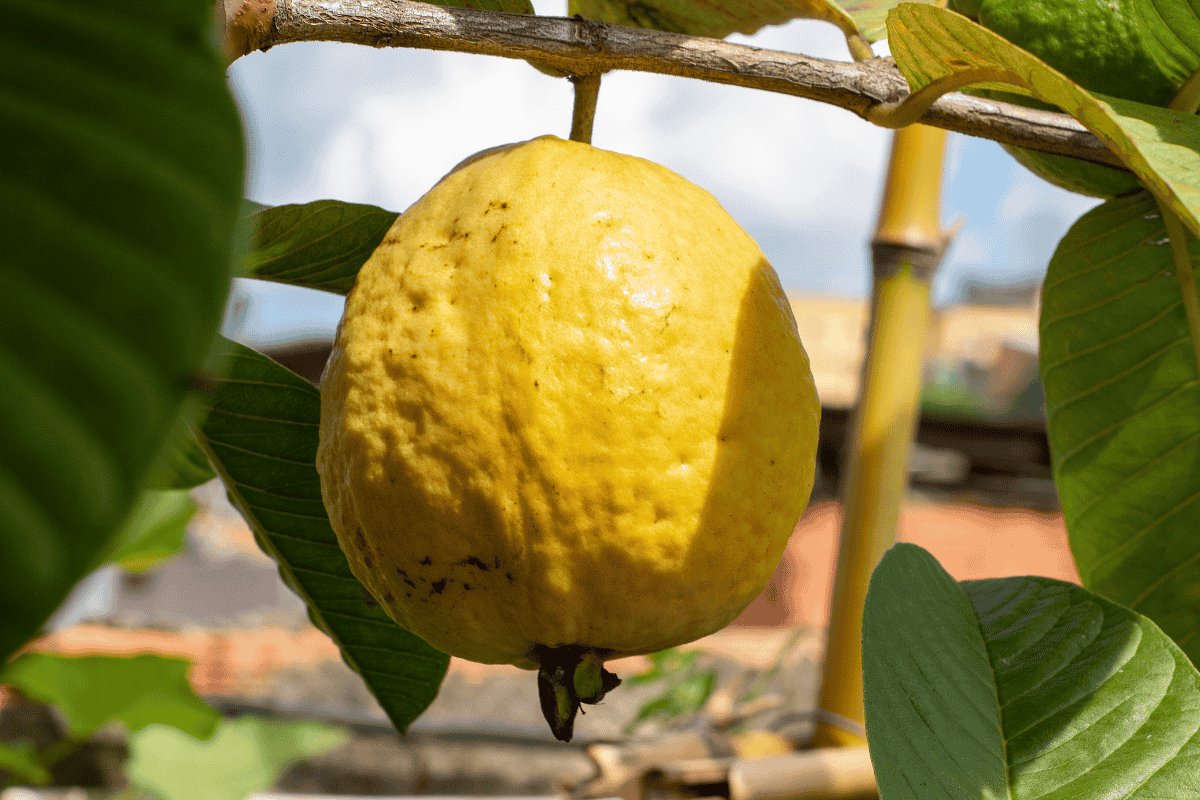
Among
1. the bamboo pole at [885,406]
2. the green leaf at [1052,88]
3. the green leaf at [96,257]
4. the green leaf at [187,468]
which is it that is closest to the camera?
the green leaf at [96,257]

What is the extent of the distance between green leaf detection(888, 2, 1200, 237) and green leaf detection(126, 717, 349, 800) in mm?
2294

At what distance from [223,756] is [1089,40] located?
2494 mm

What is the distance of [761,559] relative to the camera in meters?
0.55

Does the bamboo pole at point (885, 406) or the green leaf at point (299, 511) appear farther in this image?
the bamboo pole at point (885, 406)

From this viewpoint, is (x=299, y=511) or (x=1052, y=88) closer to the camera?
(x=1052, y=88)

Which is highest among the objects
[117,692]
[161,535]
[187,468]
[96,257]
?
[96,257]

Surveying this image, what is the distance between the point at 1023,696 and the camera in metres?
0.65

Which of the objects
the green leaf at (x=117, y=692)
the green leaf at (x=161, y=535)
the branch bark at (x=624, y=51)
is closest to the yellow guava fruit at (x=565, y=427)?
the branch bark at (x=624, y=51)

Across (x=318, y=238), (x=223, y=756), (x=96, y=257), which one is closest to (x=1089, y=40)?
(x=318, y=238)

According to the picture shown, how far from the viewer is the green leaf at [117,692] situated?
2146 millimetres

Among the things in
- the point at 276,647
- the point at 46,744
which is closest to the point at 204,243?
the point at 46,744

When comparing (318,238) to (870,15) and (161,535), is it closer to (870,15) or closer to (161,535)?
(870,15)

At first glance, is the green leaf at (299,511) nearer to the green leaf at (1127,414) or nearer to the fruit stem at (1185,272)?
the green leaf at (1127,414)

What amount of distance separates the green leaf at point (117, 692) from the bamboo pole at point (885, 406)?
5.06 feet
